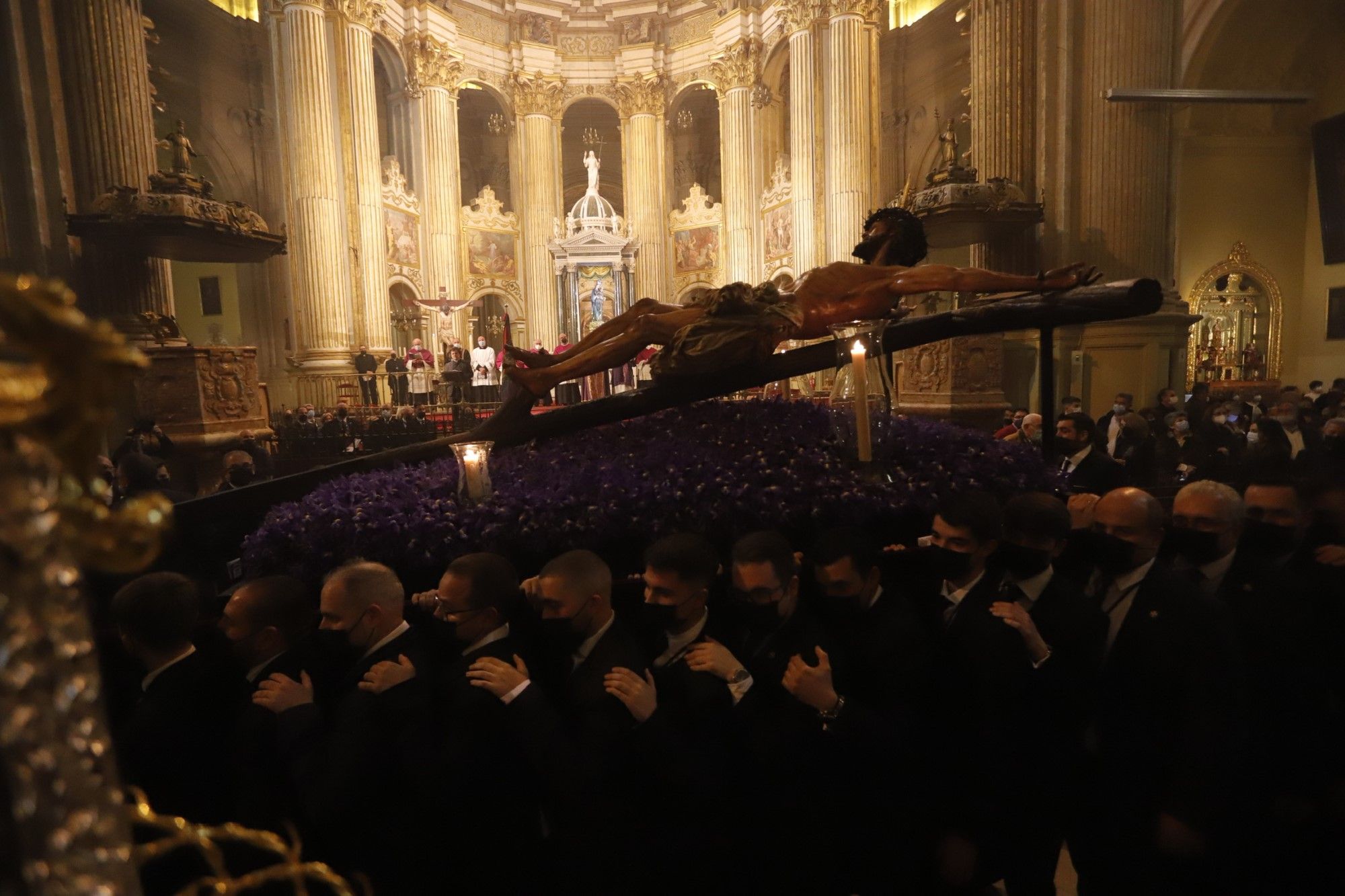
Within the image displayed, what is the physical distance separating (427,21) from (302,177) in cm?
749

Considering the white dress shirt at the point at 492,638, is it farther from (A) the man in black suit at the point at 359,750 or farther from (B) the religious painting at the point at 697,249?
(B) the religious painting at the point at 697,249

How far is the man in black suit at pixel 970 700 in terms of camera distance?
2014 millimetres

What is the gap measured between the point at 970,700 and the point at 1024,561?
1.42 feet

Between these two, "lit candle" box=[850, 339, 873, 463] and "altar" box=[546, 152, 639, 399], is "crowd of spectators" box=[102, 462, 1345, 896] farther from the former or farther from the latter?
"altar" box=[546, 152, 639, 399]

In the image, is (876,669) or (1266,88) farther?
(1266,88)

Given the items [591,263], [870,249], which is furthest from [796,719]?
[591,263]

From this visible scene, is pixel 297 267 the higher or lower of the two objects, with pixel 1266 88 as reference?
lower

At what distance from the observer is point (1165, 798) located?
1.99 metres

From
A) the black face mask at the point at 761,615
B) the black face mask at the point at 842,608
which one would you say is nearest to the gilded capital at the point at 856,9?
the black face mask at the point at 842,608

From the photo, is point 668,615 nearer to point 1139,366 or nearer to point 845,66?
point 1139,366

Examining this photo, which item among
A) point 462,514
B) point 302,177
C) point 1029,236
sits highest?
point 302,177

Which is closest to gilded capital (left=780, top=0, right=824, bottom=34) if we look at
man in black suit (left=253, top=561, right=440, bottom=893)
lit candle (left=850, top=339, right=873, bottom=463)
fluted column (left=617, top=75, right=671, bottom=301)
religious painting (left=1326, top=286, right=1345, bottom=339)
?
fluted column (left=617, top=75, right=671, bottom=301)

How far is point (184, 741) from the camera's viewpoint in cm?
189

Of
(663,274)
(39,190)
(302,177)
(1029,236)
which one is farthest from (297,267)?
(1029,236)
